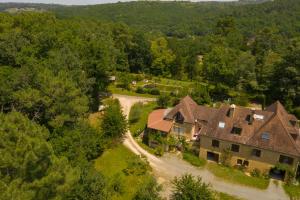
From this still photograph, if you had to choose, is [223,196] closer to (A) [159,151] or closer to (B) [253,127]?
(B) [253,127]

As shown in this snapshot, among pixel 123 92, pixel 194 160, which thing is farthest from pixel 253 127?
pixel 123 92

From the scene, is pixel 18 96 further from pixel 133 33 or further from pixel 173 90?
pixel 133 33

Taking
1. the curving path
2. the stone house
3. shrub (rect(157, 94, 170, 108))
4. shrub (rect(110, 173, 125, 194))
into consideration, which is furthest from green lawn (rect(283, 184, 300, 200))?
shrub (rect(157, 94, 170, 108))

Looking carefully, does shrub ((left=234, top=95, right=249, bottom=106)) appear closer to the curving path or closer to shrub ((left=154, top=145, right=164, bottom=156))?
the curving path

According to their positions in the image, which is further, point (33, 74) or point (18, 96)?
point (33, 74)

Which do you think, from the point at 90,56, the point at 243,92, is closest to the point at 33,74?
the point at 90,56

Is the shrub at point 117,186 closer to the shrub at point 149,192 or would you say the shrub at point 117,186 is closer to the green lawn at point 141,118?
the shrub at point 149,192
